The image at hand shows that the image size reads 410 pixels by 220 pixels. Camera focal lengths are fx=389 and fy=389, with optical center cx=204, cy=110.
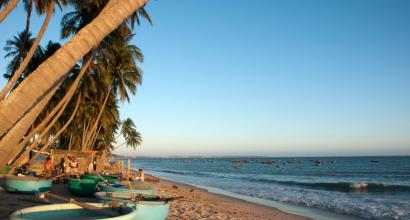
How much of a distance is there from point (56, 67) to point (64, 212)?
343 cm

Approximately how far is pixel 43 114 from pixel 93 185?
2150 centimetres

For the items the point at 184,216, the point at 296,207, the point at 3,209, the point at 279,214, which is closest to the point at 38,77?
the point at 3,209

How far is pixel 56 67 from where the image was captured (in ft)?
13.9

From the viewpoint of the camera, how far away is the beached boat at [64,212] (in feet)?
19.7

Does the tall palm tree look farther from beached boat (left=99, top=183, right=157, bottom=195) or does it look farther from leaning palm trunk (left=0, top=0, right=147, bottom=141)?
beached boat (left=99, top=183, right=157, bottom=195)

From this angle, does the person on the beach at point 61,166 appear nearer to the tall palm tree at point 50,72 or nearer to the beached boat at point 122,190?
the beached boat at point 122,190

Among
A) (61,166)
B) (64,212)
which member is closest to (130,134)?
(61,166)

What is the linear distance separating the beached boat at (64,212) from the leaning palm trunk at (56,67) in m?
1.75

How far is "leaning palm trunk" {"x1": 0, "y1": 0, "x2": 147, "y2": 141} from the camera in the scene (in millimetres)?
3904

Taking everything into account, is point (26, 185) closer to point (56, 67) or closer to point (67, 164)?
point (67, 164)

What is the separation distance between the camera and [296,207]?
19312mm

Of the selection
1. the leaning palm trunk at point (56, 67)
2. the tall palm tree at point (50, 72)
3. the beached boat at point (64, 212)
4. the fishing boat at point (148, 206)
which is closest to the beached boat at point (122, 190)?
the fishing boat at point (148, 206)

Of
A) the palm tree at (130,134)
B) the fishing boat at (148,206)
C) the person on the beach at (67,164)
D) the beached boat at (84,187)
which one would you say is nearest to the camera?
the fishing boat at (148,206)

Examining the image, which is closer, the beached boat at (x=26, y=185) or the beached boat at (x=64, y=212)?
the beached boat at (x=64, y=212)
